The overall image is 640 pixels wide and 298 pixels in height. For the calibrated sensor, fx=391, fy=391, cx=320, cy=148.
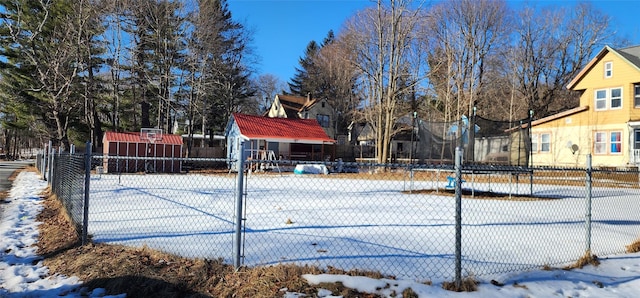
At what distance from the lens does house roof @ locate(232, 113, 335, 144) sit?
97.5 feet

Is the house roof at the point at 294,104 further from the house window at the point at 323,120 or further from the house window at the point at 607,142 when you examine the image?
the house window at the point at 607,142

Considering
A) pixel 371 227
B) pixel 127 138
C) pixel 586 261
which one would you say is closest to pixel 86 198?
pixel 371 227

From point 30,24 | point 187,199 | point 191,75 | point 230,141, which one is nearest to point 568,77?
point 230,141

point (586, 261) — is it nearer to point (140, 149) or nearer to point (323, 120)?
point (140, 149)

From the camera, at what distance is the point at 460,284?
395 cm

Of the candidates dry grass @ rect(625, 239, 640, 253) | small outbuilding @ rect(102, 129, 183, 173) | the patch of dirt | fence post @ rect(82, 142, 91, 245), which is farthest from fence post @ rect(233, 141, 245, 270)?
small outbuilding @ rect(102, 129, 183, 173)

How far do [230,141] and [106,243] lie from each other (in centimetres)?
2737

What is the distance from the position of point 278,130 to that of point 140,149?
10046 mm

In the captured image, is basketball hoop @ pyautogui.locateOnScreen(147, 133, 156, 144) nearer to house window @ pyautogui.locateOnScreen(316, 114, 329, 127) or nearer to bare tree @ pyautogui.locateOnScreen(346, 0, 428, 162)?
bare tree @ pyautogui.locateOnScreen(346, 0, 428, 162)

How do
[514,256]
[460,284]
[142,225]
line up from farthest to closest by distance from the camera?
[142,225] → [514,256] → [460,284]

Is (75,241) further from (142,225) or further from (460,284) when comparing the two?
(460,284)

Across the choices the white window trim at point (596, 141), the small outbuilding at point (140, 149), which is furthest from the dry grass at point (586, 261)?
the small outbuilding at point (140, 149)

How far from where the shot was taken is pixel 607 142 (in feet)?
76.2

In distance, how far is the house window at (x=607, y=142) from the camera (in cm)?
2278
